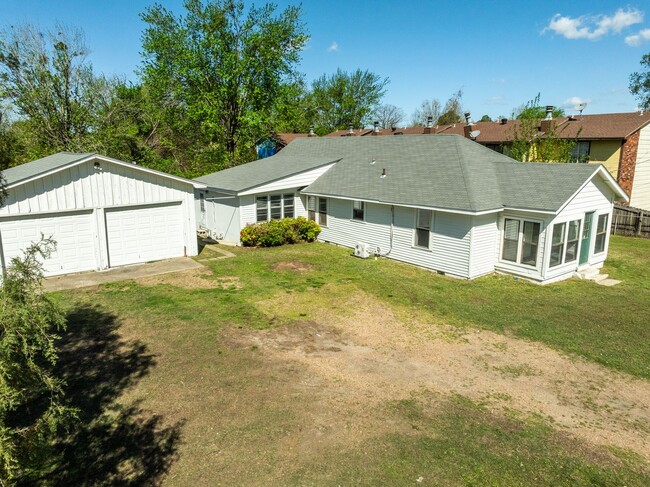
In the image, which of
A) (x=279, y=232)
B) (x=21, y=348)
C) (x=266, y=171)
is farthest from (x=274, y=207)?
(x=21, y=348)

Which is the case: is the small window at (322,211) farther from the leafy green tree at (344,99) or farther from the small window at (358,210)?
the leafy green tree at (344,99)

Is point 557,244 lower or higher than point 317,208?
lower

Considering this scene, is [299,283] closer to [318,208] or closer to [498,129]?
[318,208]

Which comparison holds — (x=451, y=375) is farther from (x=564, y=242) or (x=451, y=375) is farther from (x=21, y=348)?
(x=564, y=242)

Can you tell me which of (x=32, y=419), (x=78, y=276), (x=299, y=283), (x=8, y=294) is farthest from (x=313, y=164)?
(x=8, y=294)

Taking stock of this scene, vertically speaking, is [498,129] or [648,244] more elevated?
[498,129]

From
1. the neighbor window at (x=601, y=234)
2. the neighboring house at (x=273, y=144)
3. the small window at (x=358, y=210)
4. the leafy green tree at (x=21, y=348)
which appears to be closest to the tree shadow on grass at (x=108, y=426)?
the leafy green tree at (x=21, y=348)
